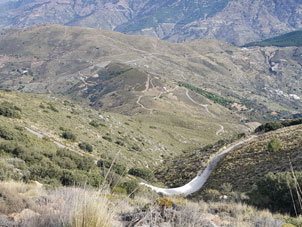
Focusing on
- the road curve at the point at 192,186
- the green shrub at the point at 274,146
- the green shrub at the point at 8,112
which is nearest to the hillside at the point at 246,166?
the green shrub at the point at 274,146

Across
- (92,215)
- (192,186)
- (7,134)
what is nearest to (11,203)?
(92,215)

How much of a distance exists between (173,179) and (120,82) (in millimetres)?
145473

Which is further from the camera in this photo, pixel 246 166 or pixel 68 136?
pixel 68 136

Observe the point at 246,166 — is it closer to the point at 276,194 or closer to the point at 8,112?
the point at 276,194

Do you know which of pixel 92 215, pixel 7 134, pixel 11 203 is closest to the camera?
pixel 92 215

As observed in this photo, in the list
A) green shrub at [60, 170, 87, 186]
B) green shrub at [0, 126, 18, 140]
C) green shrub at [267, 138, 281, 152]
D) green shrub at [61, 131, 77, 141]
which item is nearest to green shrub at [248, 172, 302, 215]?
green shrub at [60, 170, 87, 186]

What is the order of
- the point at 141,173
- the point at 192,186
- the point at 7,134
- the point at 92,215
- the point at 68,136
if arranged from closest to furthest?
the point at 92,215 < the point at 7,134 < the point at 192,186 < the point at 141,173 < the point at 68,136

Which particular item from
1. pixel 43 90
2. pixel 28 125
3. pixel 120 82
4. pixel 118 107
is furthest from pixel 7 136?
pixel 43 90

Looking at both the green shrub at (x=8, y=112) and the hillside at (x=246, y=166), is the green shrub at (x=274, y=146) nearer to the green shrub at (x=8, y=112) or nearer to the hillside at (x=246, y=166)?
the hillside at (x=246, y=166)

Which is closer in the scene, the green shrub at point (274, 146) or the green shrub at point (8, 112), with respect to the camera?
the green shrub at point (274, 146)

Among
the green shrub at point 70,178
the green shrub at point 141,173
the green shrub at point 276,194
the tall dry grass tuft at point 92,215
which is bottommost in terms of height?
the green shrub at point 141,173

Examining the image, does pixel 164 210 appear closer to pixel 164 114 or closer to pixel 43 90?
pixel 164 114

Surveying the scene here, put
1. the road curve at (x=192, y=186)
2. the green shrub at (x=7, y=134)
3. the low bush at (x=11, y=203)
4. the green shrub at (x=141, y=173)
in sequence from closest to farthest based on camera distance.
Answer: the low bush at (x=11, y=203) → the green shrub at (x=7, y=134) → the road curve at (x=192, y=186) → the green shrub at (x=141, y=173)

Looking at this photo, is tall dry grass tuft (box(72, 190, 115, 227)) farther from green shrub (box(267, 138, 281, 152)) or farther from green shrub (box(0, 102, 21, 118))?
green shrub (box(0, 102, 21, 118))
